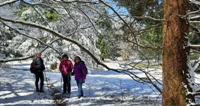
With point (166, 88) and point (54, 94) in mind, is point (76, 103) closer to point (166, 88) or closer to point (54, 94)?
point (54, 94)

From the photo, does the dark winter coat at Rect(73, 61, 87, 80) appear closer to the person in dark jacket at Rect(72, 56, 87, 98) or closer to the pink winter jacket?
the person in dark jacket at Rect(72, 56, 87, 98)

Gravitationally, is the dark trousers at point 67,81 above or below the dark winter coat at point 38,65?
below

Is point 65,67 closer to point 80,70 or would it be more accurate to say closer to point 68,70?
point 68,70

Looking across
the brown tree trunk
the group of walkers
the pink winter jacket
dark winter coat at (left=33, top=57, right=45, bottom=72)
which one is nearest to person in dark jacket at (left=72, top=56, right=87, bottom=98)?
the group of walkers

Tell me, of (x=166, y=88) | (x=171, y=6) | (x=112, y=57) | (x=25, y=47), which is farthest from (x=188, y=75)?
(x=25, y=47)

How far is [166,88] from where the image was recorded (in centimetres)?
388

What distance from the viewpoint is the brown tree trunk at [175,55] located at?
12.3 ft

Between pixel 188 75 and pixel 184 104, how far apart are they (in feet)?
1.24

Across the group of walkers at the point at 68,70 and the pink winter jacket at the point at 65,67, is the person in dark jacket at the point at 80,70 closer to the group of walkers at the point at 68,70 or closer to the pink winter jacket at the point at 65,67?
the group of walkers at the point at 68,70

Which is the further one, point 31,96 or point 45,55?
point 45,55

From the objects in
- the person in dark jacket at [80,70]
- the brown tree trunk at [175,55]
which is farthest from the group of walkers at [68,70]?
the brown tree trunk at [175,55]

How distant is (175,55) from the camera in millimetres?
3773

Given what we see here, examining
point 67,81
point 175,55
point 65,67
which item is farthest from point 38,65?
point 175,55

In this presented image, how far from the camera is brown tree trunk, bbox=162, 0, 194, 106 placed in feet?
12.3
